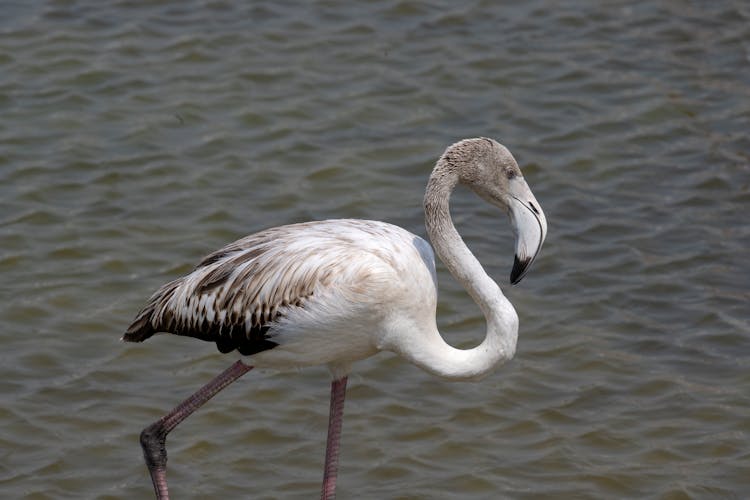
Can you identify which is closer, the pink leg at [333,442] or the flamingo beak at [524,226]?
the flamingo beak at [524,226]

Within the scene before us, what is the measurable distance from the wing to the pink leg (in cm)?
54

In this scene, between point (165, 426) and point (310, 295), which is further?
point (165, 426)

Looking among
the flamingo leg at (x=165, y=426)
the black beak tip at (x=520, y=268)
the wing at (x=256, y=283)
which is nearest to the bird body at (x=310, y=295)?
the wing at (x=256, y=283)

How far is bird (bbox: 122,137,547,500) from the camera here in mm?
6332

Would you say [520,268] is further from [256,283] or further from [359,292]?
[256,283]

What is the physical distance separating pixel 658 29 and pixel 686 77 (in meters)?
0.89

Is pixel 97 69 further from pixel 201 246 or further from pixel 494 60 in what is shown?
pixel 494 60

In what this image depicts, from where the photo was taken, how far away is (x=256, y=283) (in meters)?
6.71

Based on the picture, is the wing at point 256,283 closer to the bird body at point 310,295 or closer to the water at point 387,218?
the bird body at point 310,295

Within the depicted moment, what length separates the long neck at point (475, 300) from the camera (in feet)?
20.5

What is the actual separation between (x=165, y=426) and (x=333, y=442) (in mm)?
886

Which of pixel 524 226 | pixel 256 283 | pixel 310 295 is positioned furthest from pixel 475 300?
pixel 256 283

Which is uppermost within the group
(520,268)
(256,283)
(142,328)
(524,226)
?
(524,226)

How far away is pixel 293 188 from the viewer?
1037cm
